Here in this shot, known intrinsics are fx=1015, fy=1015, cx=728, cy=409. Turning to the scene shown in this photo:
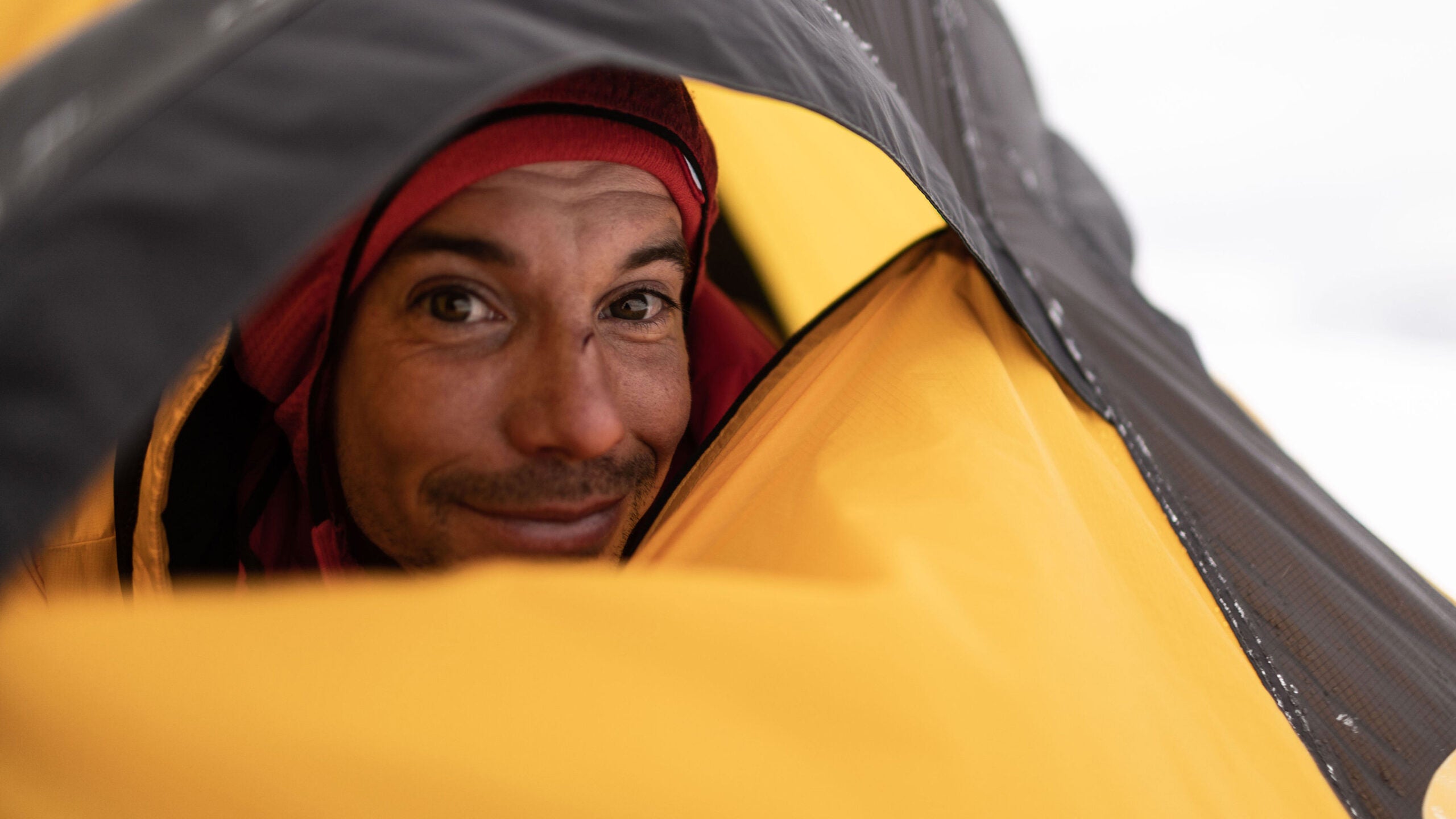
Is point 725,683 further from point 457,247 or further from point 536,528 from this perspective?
point 457,247

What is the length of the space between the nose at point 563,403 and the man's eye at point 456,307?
0.06 meters

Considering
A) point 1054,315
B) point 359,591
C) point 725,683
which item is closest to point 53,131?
point 359,591

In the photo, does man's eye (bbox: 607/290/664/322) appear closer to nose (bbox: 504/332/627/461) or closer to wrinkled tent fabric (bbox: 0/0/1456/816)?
nose (bbox: 504/332/627/461)

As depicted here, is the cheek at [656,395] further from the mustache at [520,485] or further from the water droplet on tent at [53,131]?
the water droplet on tent at [53,131]

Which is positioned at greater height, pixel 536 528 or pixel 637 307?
pixel 637 307

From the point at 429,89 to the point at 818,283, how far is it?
933mm

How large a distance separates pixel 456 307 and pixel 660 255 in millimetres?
177

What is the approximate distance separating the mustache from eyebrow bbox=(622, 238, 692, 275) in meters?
0.17

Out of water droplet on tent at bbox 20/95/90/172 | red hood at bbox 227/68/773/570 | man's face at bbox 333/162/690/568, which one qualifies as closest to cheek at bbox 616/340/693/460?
man's face at bbox 333/162/690/568

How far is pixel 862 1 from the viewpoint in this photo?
1.13 meters

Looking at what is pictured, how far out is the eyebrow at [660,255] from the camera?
2.74ft

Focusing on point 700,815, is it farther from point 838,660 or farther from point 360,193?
point 360,193

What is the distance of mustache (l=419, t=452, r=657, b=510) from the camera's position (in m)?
0.77

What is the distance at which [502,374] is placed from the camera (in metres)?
0.79
